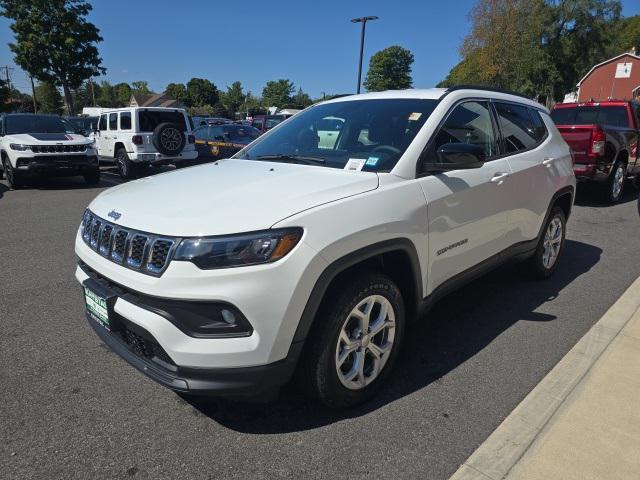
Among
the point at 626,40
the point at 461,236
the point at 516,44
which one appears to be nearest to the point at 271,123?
the point at 461,236

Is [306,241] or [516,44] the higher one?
[516,44]

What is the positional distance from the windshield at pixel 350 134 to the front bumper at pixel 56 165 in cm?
809

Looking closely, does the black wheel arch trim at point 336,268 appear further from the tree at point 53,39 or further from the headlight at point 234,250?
the tree at point 53,39

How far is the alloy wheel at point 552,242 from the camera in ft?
15.0

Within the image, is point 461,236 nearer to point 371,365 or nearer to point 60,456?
point 371,365

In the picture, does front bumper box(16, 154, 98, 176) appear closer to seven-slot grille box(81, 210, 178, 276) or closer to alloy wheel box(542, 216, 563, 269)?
seven-slot grille box(81, 210, 178, 276)

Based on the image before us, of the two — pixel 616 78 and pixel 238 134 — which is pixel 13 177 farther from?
pixel 616 78

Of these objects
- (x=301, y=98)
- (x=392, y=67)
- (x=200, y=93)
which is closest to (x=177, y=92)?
(x=200, y=93)

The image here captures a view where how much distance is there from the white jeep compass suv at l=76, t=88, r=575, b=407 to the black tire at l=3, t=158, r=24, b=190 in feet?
28.7

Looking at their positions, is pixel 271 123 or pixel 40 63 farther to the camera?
pixel 40 63

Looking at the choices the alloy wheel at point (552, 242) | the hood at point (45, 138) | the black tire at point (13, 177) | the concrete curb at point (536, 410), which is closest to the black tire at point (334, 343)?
the concrete curb at point (536, 410)

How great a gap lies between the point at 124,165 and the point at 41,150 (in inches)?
106

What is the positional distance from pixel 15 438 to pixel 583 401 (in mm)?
3069

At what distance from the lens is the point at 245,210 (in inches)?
88.3
